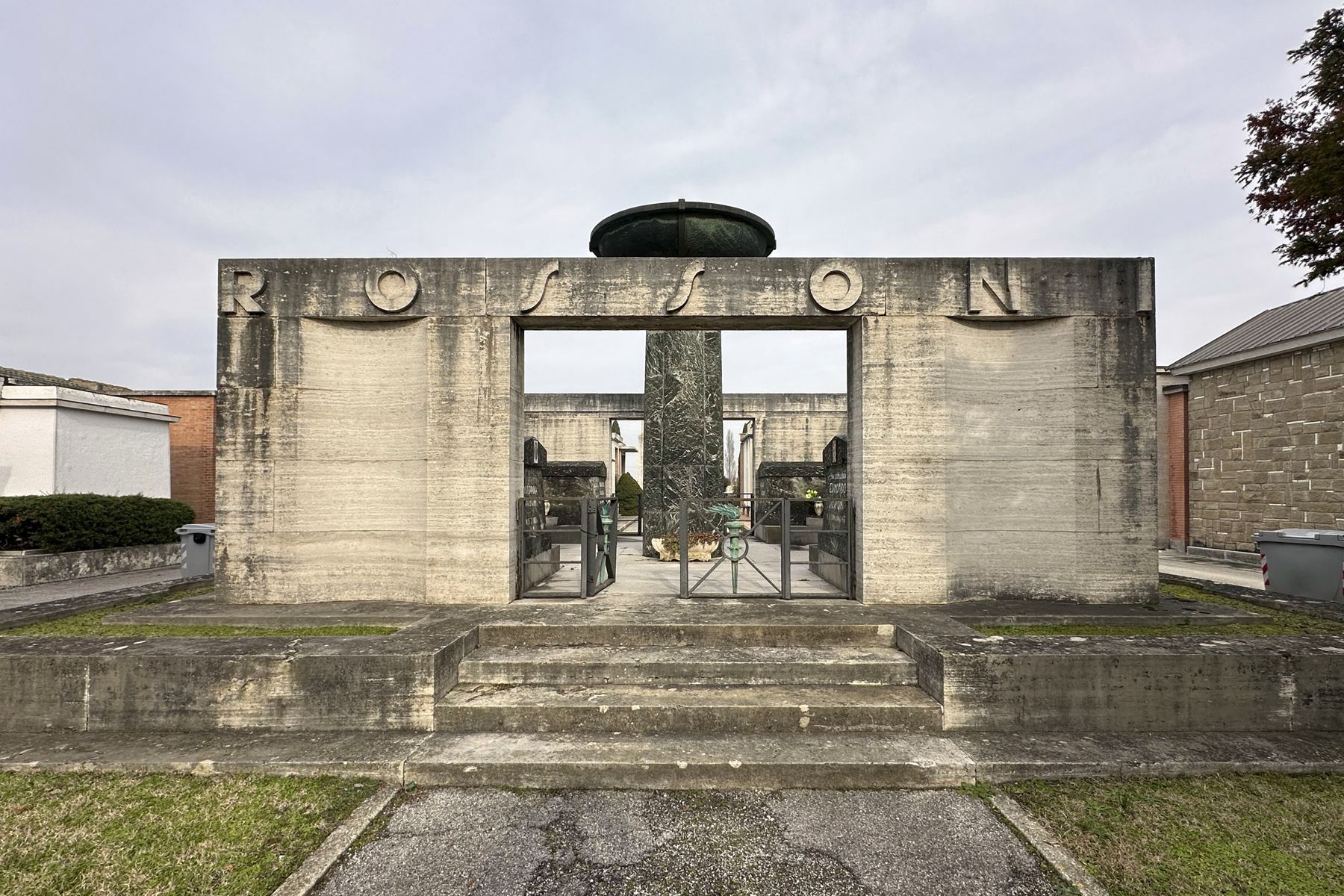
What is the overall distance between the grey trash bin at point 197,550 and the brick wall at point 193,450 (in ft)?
28.1

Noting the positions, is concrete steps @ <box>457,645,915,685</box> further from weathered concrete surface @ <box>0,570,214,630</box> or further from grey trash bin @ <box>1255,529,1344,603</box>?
grey trash bin @ <box>1255,529,1344,603</box>

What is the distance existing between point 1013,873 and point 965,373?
4800 mm

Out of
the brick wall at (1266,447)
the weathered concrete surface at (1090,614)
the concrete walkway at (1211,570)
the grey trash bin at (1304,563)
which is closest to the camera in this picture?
the weathered concrete surface at (1090,614)

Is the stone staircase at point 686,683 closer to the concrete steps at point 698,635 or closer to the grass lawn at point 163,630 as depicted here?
the concrete steps at point 698,635

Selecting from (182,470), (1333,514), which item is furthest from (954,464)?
(182,470)

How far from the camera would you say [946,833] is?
3188 mm

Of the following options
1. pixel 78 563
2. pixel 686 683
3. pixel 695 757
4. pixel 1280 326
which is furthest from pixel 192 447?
pixel 1280 326

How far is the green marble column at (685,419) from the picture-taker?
10.9 m

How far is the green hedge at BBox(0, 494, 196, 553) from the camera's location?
33.6ft

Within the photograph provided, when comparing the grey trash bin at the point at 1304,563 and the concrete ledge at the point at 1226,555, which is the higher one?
the grey trash bin at the point at 1304,563

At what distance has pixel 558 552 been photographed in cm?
880

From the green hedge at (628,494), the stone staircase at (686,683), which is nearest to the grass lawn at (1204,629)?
the stone staircase at (686,683)

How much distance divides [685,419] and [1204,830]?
28.2 ft

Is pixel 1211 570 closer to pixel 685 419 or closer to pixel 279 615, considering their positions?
pixel 685 419
